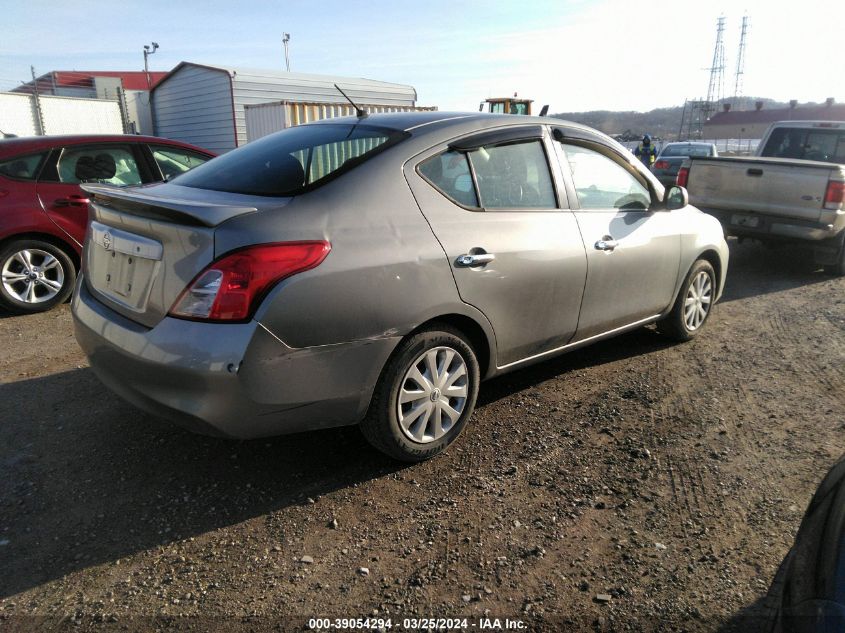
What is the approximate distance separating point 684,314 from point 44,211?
5.61 metres

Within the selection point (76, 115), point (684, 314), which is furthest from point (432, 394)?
point (76, 115)

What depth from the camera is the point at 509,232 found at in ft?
11.5

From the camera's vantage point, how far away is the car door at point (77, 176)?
599cm

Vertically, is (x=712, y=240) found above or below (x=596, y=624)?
above

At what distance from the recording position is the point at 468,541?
2.74 metres

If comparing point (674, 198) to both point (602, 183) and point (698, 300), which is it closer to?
point (602, 183)

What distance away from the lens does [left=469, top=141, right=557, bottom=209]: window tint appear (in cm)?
351

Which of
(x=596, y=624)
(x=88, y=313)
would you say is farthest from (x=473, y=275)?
(x=88, y=313)

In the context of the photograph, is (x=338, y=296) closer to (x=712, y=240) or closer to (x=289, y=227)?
(x=289, y=227)

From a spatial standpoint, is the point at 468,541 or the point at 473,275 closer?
the point at 468,541

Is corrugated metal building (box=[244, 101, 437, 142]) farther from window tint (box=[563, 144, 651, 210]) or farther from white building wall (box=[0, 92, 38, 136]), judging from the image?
window tint (box=[563, 144, 651, 210])

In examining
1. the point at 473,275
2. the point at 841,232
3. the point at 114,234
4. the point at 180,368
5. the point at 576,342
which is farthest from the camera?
the point at 841,232

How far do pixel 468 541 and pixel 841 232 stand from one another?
282 inches

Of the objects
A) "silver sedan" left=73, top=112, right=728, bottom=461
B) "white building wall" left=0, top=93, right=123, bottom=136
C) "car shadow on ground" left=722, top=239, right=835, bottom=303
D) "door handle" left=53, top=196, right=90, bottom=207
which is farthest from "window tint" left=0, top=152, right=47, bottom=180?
"white building wall" left=0, top=93, right=123, bottom=136
